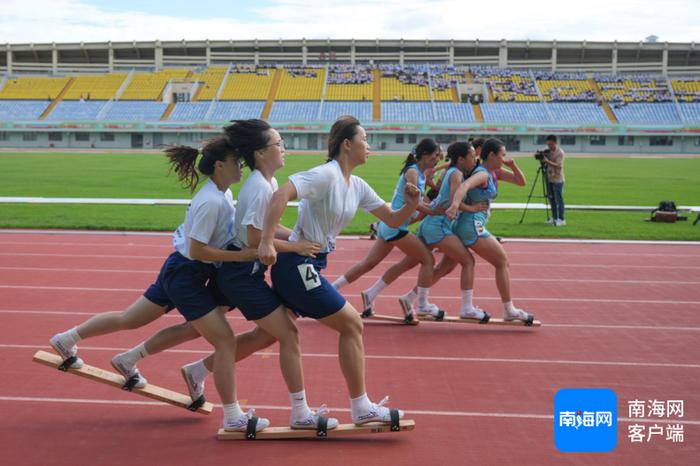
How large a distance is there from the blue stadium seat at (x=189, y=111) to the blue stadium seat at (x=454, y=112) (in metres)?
21.4

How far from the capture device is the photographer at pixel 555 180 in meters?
15.0

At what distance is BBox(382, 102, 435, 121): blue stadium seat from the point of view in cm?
6469

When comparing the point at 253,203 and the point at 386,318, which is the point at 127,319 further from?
the point at 386,318

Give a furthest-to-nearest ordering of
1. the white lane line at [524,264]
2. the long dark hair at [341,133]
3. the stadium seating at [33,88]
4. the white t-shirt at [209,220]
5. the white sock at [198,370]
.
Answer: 1. the stadium seating at [33,88]
2. the white lane line at [524,264]
3. the white sock at [198,370]
4. the long dark hair at [341,133]
5. the white t-shirt at [209,220]

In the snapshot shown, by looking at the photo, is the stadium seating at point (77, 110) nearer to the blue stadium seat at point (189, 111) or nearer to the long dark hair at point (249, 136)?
the blue stadium seat at point (189, 111)

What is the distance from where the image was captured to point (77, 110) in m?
66.8

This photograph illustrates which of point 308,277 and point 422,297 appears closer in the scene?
point 308,277

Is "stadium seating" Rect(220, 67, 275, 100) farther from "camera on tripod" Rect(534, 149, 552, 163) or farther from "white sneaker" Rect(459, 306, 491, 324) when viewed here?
"white sneaker" Rect(459, 306, 491, 324)

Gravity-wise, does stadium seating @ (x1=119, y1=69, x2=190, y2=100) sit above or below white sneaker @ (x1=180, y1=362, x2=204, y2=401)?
above

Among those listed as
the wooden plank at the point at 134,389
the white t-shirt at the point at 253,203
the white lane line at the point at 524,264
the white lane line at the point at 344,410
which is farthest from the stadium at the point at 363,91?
the white t-shirt at the point at 253,203

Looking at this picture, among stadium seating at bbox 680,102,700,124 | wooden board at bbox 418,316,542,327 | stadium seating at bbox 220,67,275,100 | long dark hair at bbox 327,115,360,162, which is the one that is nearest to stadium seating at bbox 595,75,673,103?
stadium seating at bbox 680,102,700,124

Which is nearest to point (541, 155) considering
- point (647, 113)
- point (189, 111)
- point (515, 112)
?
point (515, 112)

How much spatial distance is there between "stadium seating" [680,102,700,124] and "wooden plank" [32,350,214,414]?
6726 cm

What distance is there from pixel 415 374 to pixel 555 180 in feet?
33.8
